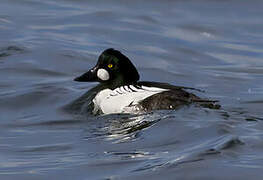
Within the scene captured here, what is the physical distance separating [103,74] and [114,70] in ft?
0.75

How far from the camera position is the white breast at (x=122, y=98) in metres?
11.2

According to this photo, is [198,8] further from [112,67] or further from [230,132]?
[230,132]

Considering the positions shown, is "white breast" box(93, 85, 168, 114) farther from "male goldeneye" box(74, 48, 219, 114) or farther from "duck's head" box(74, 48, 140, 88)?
"duck's head" box(74, 48, 140, 88)

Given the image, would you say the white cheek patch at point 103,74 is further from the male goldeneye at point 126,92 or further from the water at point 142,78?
the water at point 142,78

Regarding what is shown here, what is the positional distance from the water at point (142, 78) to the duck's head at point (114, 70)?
2.39 ft

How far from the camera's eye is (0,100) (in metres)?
12.1

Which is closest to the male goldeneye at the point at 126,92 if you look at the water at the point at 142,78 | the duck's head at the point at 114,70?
the duck's head at the point at 114,70

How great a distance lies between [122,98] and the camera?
1142 centimetres

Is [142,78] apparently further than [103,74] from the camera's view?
Yes

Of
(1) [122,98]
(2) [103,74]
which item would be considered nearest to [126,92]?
(1) [122,98]

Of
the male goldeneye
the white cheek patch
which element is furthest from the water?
the white cheek patch

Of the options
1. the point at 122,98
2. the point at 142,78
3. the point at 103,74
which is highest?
the point at 103,74

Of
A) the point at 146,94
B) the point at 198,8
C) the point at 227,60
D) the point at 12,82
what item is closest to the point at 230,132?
the point at 146,94

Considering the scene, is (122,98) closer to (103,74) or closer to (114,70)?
(114,70)
